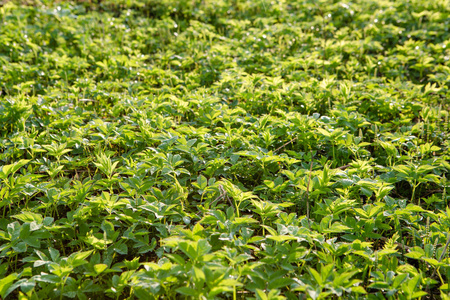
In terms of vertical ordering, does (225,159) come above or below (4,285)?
above

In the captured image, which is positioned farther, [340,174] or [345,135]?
[345,135]

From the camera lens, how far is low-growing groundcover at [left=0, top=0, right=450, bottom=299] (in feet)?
5.82

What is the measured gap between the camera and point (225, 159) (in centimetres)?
247

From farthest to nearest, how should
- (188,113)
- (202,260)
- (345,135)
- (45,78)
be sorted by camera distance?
(45,78) → (188,113) → (345,135) → (202,260)

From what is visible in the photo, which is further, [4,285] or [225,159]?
[225,159]

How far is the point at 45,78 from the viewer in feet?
12.9

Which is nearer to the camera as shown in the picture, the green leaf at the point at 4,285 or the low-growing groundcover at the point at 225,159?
the green leaf at the point at 4,285

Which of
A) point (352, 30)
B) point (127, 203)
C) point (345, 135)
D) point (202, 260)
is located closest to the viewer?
point (202, 260)

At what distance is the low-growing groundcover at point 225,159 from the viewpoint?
5.82 feet

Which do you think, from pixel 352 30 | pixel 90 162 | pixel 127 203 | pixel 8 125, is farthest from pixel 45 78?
pixel 352 30

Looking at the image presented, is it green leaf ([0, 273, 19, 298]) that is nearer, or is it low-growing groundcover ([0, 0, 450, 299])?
green leaf ([0, 273, 19, 298])

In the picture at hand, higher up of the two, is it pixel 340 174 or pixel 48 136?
pixel 340 174

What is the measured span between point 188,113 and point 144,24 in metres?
2.58

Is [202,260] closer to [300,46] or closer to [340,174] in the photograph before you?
[340,174]
